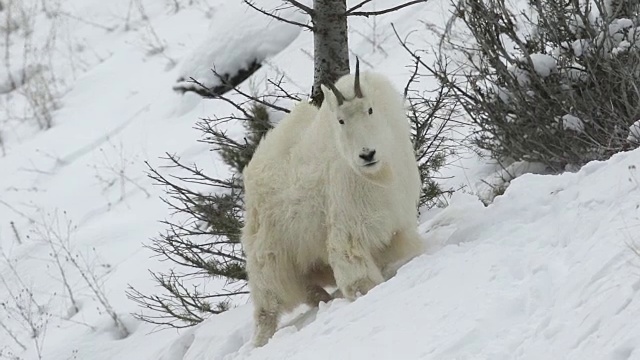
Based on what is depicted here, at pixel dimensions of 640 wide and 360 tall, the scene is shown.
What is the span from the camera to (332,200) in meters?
5.39

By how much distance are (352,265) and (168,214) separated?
7.45 meters

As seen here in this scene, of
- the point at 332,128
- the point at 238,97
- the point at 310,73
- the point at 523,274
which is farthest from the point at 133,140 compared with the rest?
the point at 523,274

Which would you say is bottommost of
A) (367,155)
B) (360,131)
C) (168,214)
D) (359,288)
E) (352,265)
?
(359,288)

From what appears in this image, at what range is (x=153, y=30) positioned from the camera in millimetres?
17828

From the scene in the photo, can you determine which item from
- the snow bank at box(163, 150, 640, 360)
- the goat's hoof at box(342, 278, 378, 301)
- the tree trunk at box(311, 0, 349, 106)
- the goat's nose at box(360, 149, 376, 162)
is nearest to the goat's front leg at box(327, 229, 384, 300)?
the goat's hoof at box(342, 278, 378, 301)

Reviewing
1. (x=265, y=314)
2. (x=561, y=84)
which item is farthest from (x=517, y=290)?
(x=561, y=84)

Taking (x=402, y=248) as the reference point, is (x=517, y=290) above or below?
below

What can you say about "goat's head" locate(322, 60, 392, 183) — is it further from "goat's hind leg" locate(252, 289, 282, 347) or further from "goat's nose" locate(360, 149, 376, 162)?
"goat's hind leg" locate(252, 289, 282, 347)

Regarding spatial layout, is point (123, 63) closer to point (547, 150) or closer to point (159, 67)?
point (159, 67)

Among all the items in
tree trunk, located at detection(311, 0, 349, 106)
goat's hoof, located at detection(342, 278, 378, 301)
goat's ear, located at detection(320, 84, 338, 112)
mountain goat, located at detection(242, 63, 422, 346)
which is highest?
tree trunk, located at detection(311, 0, 349, 106)

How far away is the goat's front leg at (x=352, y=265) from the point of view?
5246 millimetres

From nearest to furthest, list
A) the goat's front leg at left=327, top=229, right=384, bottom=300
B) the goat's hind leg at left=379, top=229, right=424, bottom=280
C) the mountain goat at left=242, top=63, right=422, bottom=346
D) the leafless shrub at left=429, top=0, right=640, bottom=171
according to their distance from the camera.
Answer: the mountain goat at left=242, top=63, right=422, bottom=346 → the goat's front leg at left=327, top=229, right=384, bottom=300 → the goat's hind leg at left=379, top=229, right=424, bottom=280 → the leafless shrub at left=429, top=0, right=640, bottom=171

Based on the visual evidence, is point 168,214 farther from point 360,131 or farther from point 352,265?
point 360,131

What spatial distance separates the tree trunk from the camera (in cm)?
698
